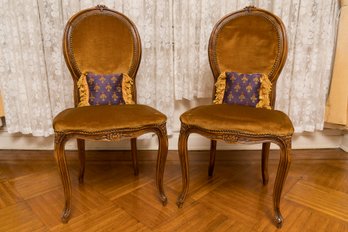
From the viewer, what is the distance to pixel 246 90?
175 cm

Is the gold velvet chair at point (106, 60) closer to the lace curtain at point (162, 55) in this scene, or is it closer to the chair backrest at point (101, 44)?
the chair backrest at point (101, 44)

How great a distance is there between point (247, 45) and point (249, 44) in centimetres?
1

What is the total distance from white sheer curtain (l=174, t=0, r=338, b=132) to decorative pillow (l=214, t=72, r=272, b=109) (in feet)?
1.34

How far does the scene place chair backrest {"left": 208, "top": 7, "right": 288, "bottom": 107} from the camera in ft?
5.80

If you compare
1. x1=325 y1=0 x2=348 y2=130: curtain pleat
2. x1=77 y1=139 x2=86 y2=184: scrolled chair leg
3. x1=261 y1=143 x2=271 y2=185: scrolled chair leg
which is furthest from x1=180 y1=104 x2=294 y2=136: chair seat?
x1=325 y1=0 x2=348 y2=130: curtain pleat

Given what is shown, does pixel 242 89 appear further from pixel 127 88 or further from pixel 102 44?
pixel 102 44

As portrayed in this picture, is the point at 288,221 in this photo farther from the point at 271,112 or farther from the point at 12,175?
the point at 12,175

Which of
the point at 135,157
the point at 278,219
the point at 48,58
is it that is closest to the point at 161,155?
the point at 135,157

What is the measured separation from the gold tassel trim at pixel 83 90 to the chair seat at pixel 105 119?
0.13m

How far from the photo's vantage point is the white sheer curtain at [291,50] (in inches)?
81.4

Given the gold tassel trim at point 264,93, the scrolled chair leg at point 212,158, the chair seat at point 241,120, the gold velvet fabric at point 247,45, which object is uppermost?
the gold velvet fabric at point 247,45

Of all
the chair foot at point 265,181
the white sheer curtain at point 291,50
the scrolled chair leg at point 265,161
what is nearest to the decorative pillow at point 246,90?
the scrolled chair leg at point 265,161

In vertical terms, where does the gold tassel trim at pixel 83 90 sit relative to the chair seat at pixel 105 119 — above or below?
above

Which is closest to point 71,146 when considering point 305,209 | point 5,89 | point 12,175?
point 12,175
